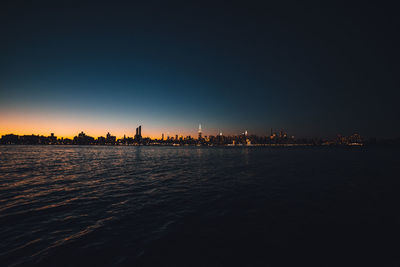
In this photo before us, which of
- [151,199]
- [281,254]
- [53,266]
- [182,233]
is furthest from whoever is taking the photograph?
[151,199]

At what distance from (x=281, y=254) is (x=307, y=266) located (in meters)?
1.13

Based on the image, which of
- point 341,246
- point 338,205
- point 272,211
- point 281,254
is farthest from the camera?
point 338,205

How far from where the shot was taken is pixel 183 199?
17312 millimetres

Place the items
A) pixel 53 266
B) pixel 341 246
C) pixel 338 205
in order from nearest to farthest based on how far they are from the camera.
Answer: pixel 53 266 → pixel 341 246 → pixel 338 205

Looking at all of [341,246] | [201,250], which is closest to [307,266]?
[341,246]

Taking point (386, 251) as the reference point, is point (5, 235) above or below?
above

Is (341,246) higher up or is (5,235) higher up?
(5,235)

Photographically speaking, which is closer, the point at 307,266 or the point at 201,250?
the point at 307,266

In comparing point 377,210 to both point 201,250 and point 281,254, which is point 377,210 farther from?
point 201,250

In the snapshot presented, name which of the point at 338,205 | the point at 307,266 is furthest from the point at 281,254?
the point at 338,205

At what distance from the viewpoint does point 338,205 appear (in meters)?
15.9

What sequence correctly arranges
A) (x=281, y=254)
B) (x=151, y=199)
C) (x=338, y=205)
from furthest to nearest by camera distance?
(x=151, y=199), (x=338, y=205), (x=281, y=254)

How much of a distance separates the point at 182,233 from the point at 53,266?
237 inches

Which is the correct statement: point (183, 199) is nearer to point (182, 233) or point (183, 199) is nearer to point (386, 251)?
point (182, 233)
